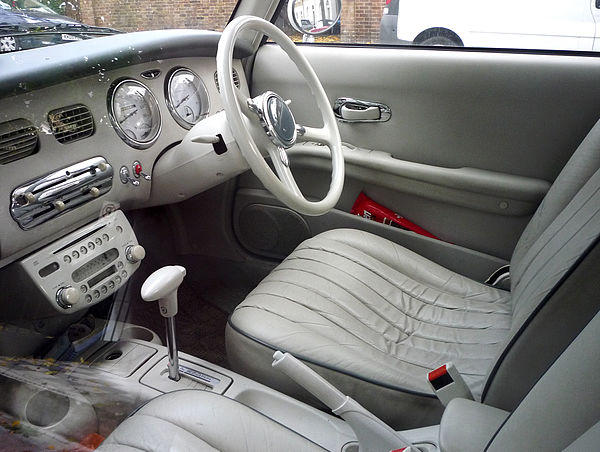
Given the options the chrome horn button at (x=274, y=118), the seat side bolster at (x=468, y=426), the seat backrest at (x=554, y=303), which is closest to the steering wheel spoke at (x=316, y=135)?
the chrome horn button at (x=274, y=118)

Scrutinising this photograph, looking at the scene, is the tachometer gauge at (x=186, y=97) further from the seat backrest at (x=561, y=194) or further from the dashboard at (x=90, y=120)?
the seat backrest at (x=561, y=194)

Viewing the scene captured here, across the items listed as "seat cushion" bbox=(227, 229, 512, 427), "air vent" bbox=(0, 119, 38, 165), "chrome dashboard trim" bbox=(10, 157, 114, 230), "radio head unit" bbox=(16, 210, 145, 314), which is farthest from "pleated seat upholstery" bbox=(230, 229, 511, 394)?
"air vent" bbox=(0, 119, 38, 165)

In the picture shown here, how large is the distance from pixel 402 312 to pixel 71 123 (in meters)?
0.86

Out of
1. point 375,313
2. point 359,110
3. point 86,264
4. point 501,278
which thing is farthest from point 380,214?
point 86,264

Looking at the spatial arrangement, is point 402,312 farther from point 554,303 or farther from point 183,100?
point 183,100

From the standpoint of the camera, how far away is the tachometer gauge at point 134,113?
4.52 ft

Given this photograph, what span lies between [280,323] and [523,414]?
65cm

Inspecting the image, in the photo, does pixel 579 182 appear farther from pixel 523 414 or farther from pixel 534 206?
pixel 523 414

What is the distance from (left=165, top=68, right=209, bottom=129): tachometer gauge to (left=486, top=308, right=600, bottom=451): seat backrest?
1230 millimetres

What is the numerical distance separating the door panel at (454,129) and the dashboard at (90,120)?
0.41 meters

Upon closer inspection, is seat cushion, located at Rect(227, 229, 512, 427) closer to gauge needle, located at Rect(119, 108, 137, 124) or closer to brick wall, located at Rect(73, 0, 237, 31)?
gauge needle, located at Rect(119, 108, 137, 124)

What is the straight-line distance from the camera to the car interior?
84cm

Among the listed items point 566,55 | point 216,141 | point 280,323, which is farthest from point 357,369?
point 566,55

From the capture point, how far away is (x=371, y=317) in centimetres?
128
